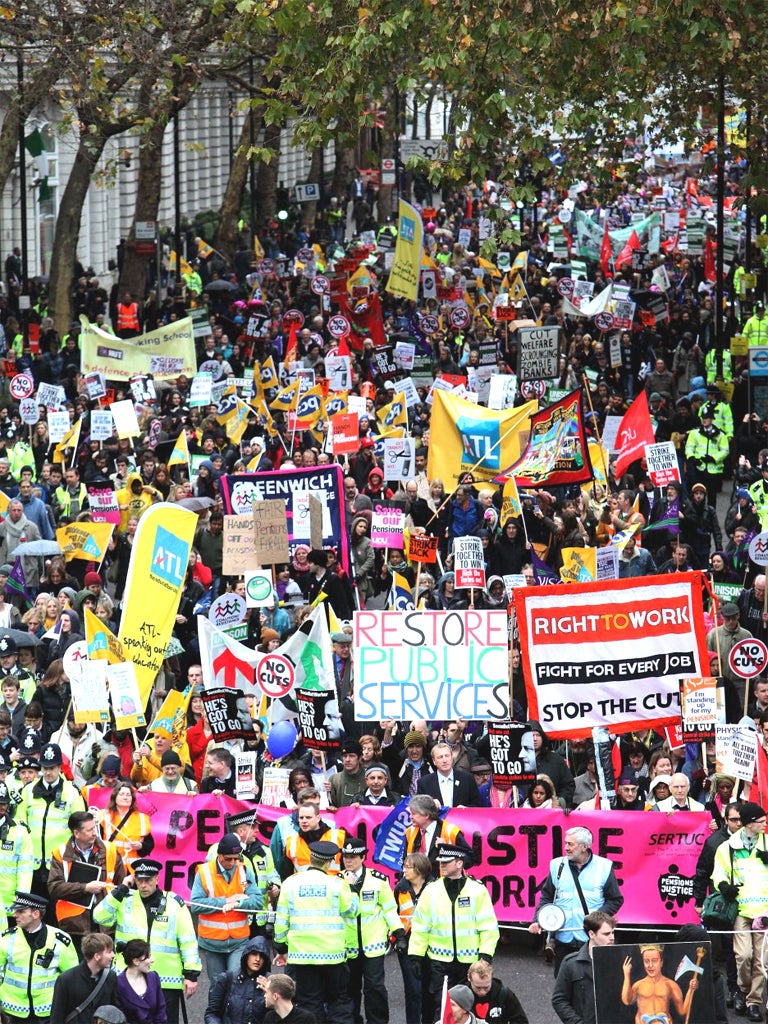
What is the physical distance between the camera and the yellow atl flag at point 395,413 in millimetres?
21672

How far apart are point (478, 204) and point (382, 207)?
325 centimetres

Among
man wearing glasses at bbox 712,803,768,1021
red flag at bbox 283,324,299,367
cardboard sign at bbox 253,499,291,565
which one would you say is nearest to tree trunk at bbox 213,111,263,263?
red flag at bbox 283,324,299,367

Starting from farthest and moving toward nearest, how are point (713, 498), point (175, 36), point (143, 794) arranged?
point (175, 36)
point (713, 498)
point (143, 794)

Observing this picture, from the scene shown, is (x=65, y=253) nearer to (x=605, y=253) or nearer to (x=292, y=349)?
(x=292, y=349)

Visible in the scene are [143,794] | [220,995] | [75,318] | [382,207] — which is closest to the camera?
[220,995]

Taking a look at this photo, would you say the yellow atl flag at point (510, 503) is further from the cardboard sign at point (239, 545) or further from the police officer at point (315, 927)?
the police officer at point (315, 927)

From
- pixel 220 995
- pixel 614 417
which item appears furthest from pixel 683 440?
pixel 220 995

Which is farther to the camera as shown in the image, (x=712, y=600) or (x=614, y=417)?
(x=614, y=417)

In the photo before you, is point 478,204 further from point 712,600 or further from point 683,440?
point 712,600

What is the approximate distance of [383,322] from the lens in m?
30.9

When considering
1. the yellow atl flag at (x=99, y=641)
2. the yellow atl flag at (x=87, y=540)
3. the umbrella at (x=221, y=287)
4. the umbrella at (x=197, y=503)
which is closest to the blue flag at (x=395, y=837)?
the yellow atl flag at (x=99, y=641)

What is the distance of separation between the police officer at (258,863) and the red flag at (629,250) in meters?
25.9

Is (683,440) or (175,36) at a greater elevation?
(175,36)

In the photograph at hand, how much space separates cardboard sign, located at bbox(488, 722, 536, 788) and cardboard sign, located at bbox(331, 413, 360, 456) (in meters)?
7.81
